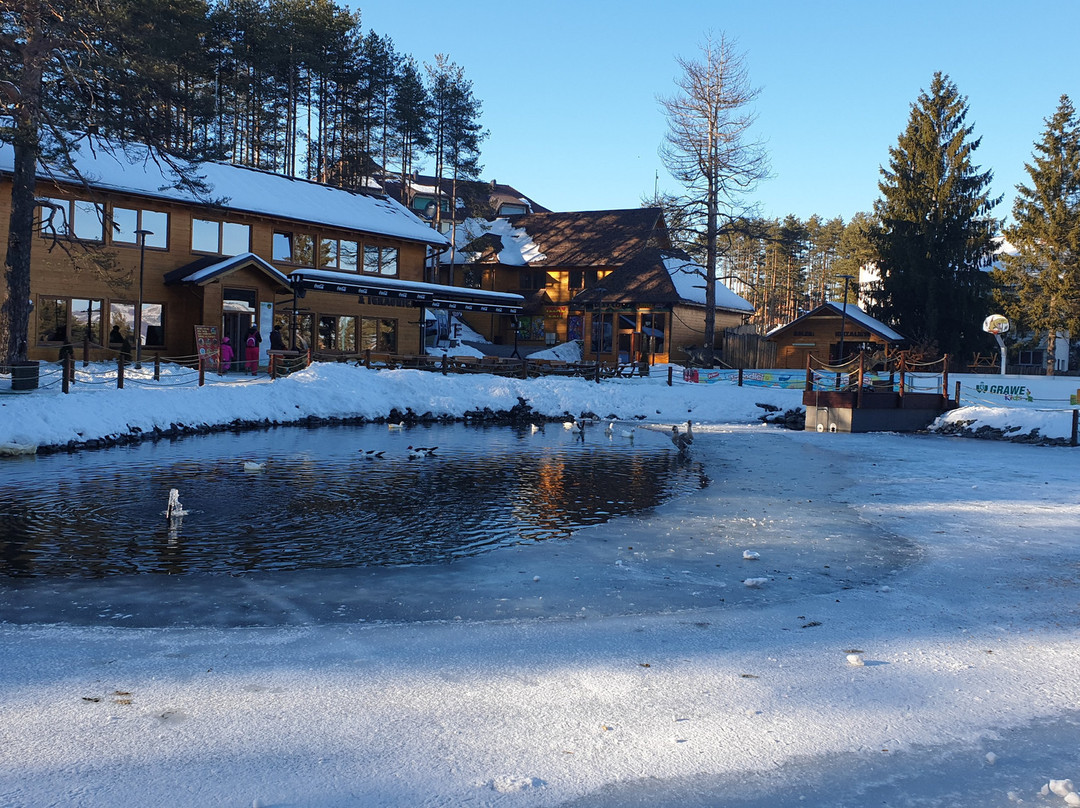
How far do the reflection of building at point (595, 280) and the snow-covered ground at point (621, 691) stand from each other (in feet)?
127

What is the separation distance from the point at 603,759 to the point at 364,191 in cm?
4445

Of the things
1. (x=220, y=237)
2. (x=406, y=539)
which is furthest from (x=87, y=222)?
(x=406, y=539)

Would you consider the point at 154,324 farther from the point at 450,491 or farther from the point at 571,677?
the point at 571,677

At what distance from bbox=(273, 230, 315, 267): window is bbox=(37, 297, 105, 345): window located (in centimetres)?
808

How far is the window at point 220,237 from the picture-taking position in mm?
33469

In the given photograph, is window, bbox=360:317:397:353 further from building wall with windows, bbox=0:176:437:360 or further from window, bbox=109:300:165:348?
window, bbox=109:300:165:348

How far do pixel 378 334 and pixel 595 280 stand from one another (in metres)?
16.7

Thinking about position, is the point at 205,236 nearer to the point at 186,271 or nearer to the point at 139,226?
the point at 186,271

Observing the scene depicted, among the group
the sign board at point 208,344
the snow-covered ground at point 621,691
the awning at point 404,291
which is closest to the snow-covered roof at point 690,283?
the awning at point 404,291

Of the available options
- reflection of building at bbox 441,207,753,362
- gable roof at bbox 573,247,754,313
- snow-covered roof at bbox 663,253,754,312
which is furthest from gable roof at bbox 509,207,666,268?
snow-covered roof at bbox 663,253,754,312

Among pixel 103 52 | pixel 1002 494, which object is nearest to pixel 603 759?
pixel 1002 494

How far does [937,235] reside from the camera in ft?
161

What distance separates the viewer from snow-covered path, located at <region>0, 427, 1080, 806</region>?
396 cm

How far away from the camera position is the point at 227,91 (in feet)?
175
